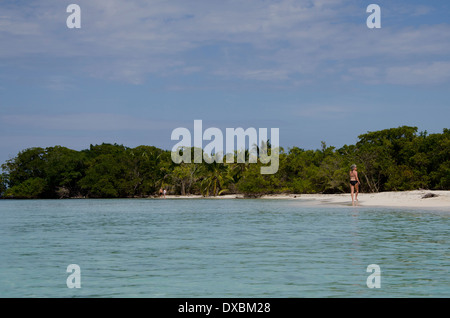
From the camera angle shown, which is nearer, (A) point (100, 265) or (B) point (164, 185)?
(A) point (100, 265)

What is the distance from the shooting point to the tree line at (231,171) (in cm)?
4259

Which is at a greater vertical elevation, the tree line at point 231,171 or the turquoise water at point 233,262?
the tree line at point 231,171

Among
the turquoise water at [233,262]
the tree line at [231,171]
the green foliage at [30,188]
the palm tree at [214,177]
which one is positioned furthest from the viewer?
the green foliage at [30,188]

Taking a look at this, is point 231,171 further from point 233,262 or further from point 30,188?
point 233,262

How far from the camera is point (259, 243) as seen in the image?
36.1ft

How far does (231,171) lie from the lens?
61.3 m

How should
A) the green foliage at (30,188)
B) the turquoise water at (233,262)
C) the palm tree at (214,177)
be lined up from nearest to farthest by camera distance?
the turquoise water at (233,262) → the palm tree at (214,177) → the green foliage at (30,188)

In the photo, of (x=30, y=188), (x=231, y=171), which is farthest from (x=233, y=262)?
(x=30, y=188)

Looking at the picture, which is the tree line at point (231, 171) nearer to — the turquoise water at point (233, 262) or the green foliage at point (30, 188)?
the green foliage at point (30, 188)

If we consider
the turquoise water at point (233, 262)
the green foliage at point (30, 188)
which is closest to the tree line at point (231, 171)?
the green foliage at point (30, 188)

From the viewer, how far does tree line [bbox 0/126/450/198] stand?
42594 millimetres
